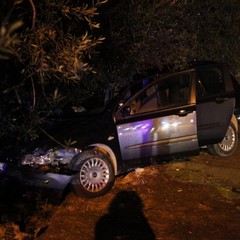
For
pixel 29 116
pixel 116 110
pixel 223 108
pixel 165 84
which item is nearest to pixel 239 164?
pixel 223 108

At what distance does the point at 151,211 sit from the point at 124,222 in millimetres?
564

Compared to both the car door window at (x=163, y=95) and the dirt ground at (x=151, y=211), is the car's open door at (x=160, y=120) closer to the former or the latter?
the car door window at (x=163, y=95)

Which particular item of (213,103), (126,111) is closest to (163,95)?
(126,111)

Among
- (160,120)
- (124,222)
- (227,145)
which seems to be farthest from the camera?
(227,145)

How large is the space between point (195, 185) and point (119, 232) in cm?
226

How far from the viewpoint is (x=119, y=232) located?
5.91m

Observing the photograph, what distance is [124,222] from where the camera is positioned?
245 inches

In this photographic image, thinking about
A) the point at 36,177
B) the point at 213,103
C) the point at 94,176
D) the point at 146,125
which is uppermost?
the point at 213,103

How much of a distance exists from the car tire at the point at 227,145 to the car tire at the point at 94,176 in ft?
8.57

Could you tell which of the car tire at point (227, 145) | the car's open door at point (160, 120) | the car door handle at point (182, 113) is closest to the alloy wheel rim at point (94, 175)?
the car's open door at point (160, 120)

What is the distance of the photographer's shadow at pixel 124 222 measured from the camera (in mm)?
5832

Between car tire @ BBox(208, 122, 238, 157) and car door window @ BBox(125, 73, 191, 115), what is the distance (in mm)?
1592

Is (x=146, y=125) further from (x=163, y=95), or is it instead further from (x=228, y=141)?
(x=228, y=141)

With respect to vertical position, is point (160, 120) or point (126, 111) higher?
point (126, 111)
